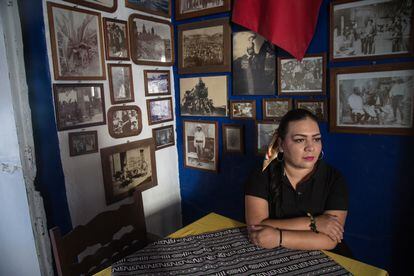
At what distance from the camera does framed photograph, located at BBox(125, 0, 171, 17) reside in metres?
1.74

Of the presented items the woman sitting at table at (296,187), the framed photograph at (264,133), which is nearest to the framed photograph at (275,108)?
the framed photograph at (264,133)

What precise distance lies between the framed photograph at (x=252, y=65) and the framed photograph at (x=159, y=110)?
0.51 metres

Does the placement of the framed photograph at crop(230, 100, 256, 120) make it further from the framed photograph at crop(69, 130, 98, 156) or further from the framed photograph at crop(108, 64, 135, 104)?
the framed photograph at crop(69, 130, 98, 156)

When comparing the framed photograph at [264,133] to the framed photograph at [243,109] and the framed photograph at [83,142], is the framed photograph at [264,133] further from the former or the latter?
the framed photograph at [83,142]

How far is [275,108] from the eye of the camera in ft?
5.53

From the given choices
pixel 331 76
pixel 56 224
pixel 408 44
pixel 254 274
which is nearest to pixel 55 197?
pixel 56 224

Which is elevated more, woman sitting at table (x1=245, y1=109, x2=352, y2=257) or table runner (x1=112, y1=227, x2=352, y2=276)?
woman sitting at table (x1=245, y1=109, x2=352, y2=257)

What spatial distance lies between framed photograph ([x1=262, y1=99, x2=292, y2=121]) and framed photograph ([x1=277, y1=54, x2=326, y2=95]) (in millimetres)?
51

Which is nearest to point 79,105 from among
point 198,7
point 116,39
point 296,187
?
point 116,39

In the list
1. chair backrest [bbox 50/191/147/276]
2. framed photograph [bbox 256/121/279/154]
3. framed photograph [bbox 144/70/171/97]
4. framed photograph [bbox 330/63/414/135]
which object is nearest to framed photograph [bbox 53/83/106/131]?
framed photograph [bbox 144/70/171/97]

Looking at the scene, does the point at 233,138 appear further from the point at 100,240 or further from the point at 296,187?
the point at 100,240

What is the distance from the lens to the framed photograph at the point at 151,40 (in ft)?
5.78

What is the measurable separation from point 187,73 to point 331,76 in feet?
3.05

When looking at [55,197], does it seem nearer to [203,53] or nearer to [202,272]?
[202,272]
